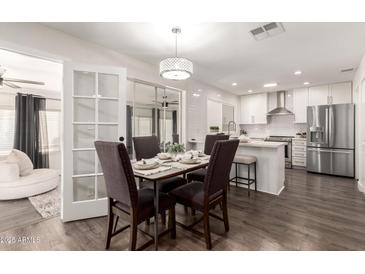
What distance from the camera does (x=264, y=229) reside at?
2.09 meters

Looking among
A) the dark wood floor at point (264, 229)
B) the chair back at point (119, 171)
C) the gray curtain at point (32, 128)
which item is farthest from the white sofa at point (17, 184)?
the chair back at point (119, 171)

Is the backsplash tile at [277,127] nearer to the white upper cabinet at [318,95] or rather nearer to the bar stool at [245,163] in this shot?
the white upper cabinet at [318,95]

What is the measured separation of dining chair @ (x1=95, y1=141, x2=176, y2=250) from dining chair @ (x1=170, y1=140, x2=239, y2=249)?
0.74 ft

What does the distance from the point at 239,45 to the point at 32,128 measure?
496 cm

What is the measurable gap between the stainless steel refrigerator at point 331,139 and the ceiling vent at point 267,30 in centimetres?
318

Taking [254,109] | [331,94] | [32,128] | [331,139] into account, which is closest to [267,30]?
[331,139]

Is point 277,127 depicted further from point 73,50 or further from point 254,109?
point 73,50

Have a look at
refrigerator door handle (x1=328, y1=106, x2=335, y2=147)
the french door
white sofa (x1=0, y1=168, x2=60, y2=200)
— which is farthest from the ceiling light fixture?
refrigerator door handle (x1=328, y1=106, x2=335, y2=147)

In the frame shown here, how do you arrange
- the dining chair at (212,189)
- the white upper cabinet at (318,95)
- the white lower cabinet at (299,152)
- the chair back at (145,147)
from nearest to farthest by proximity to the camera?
the dining chair at (212,189) < the chair back at (145,147) < the white upper cabinet at (318,95) < the white lower cabinet at (299,152)

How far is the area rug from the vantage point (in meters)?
2.52

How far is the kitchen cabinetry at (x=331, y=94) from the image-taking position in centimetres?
471

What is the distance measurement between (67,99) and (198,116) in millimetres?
3043
